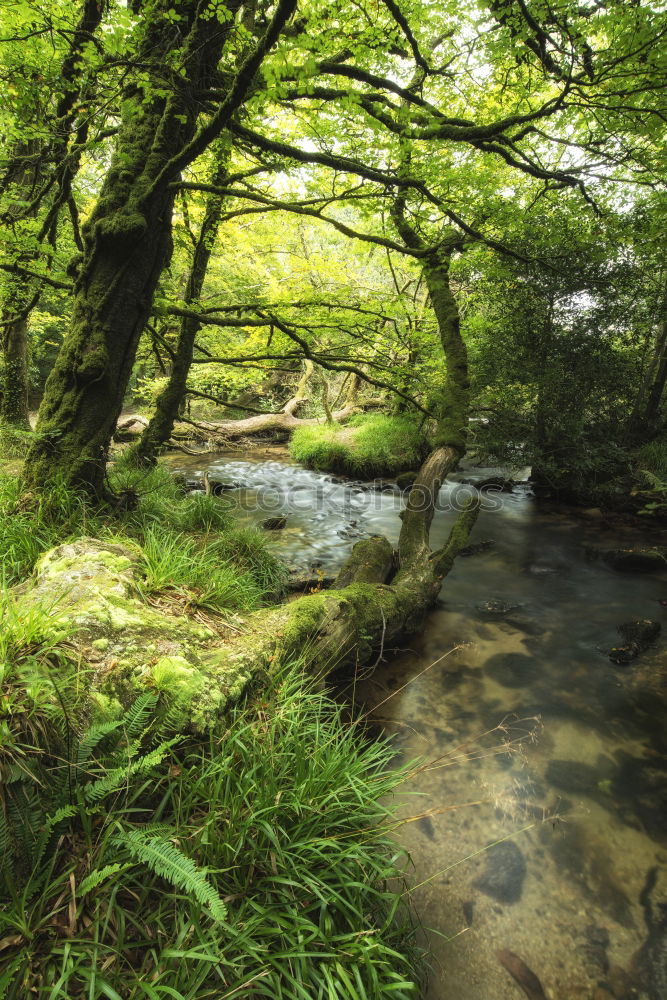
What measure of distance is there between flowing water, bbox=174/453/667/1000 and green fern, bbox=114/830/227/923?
126 cm

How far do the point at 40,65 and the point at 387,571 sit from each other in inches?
216

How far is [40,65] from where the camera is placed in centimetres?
330

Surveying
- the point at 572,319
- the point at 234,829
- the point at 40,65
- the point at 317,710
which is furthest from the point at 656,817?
the point at 572,319

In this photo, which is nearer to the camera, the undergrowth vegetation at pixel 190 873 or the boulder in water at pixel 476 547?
the undergrowth vegetation at pixel 190 873

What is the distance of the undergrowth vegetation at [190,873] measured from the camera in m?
1.22

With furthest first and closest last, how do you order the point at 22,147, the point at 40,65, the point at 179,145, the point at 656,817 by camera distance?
1. the point at 22,147
2. the point at 179,145
3. the point at 40,65
4. the point at 656,817

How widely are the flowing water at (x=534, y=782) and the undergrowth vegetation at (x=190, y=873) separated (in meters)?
0.57

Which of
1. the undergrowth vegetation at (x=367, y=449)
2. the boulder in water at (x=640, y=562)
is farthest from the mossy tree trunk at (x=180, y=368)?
the boulder in water at (x=640, y=562)

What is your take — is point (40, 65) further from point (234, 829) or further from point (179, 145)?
point (234, 829)

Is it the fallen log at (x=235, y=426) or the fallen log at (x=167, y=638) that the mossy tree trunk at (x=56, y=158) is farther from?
the fallen log at (x=235, y=426)

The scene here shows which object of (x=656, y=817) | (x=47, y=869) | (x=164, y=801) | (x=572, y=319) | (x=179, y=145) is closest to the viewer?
(x=47, y=869)

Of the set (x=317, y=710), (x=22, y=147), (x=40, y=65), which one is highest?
(x=22, y=147)

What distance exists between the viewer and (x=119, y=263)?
3.39 metres

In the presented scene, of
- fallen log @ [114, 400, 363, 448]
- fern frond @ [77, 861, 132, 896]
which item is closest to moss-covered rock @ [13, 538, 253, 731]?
fern frond @ [77, 861, 132, 896]
